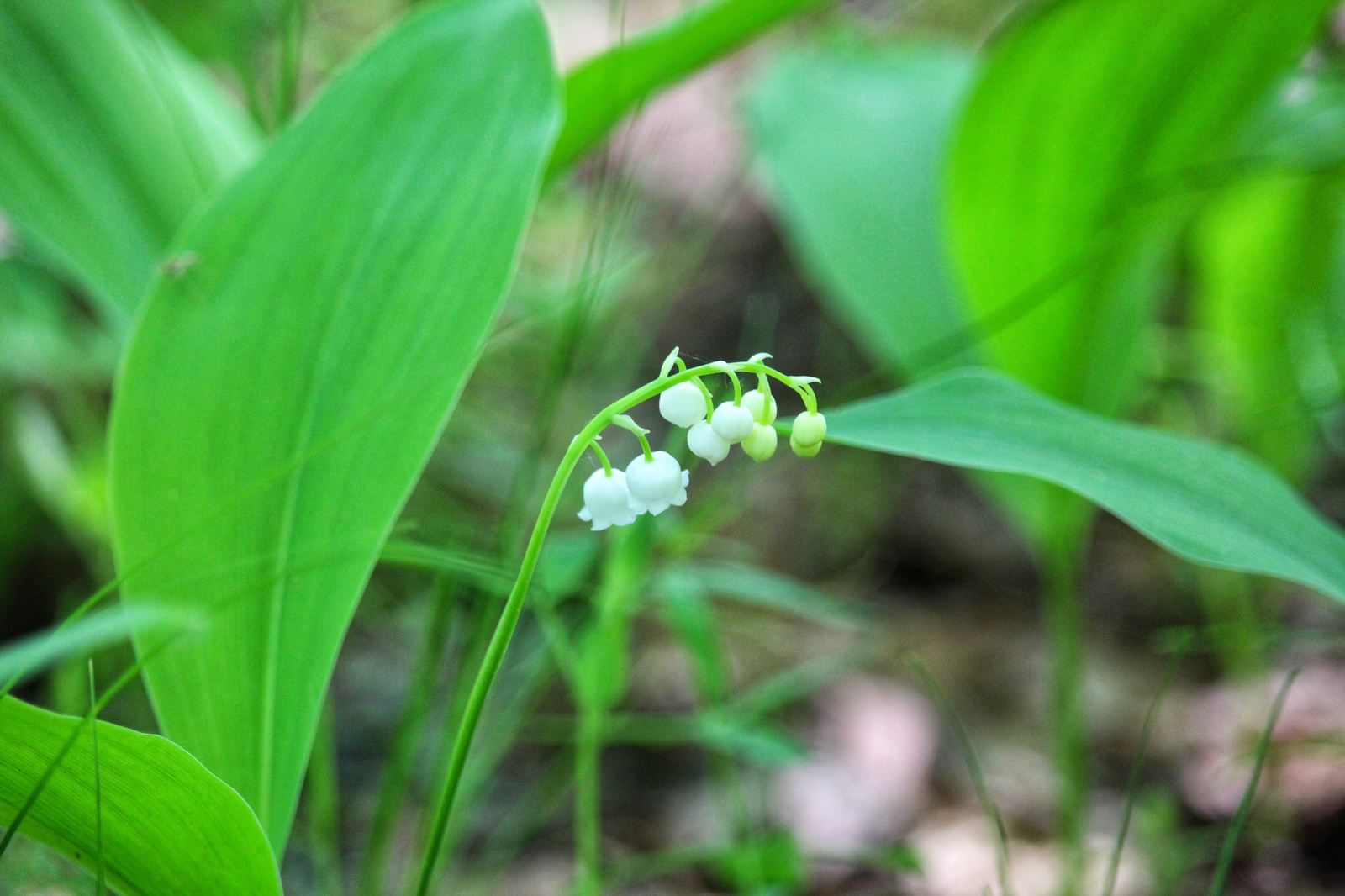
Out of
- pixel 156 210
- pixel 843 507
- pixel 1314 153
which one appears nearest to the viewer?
pixel 156 210

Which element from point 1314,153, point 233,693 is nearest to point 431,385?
point 233,693

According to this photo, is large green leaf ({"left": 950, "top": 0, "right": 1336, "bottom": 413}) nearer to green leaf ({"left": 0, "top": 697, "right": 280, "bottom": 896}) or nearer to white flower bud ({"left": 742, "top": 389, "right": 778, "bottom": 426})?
white flower bud ({"left": 742, "top": 389, "right": 778, "bottom": 426})

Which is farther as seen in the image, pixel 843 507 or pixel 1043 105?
pixel 843 507

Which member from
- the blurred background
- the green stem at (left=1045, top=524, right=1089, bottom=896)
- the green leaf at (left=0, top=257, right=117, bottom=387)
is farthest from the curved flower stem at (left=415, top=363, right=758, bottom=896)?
the green leaf at (left=0, top=257, right=117, bottom=387)

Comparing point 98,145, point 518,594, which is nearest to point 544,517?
point 518,594

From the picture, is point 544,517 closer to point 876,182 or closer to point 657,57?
point 657,57

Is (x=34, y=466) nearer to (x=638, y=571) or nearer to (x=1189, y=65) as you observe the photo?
(x=638, y=571)
